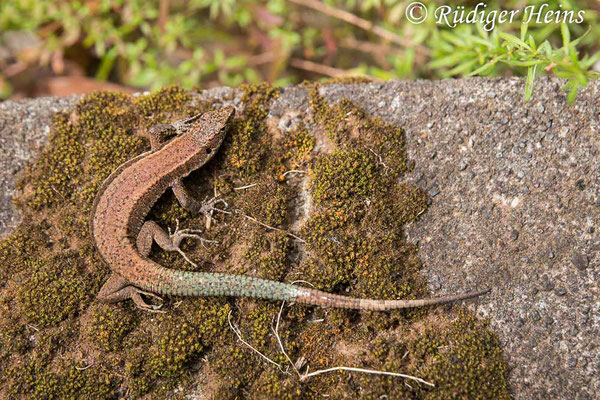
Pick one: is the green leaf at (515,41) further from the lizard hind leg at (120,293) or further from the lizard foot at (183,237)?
the lizard hind leg at (120,293)

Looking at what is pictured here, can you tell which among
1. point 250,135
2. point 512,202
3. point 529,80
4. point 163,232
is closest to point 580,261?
point 512,202

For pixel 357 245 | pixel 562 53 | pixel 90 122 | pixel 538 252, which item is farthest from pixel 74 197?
pixel 562 53

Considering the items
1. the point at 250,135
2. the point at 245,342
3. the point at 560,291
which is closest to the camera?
the point at 560,291

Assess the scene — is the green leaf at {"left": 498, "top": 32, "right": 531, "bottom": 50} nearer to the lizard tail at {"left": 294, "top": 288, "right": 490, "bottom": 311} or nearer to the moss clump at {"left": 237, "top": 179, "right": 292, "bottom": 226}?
the lizard tail at {"left": 294, "top": 288, "right": 490, "bottom": 311}

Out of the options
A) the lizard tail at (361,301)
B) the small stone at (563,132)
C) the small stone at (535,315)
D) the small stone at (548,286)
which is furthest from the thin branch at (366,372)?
the small stone at (563,132)

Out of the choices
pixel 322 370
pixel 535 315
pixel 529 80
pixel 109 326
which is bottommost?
pixel 109 326

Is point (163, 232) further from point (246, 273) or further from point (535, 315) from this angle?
point (535, 315)

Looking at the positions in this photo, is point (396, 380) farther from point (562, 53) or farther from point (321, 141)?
point (562, 53)
